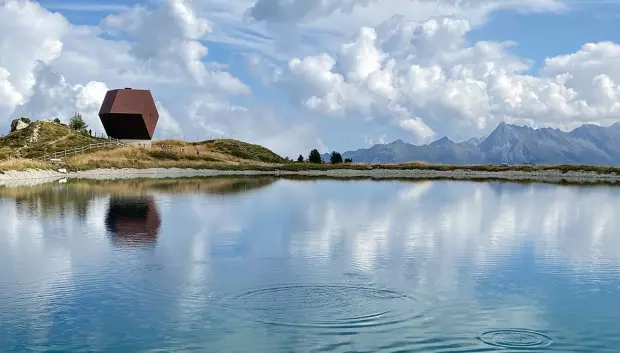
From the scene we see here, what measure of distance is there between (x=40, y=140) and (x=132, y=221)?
102689 mm

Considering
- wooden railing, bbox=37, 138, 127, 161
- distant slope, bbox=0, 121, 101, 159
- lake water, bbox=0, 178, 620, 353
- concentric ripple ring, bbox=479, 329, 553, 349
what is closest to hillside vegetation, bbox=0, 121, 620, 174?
distant slope, bbox=0, 121, 101, 159

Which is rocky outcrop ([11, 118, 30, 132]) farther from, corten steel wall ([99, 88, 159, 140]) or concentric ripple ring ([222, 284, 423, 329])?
concentric ripple ring ([222, 284, 423, 329])

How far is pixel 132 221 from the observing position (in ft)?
135

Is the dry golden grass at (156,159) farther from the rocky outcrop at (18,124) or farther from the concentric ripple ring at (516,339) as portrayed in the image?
the concentric ripple ring at (516,339)

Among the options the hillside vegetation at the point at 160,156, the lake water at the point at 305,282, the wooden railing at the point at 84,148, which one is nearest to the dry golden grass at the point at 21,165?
the hillside vegetation at the point at 160,156

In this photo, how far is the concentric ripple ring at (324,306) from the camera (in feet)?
61.7

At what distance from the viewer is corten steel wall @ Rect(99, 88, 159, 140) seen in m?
136

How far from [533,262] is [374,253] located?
6.45m

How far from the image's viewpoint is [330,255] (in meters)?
29.3

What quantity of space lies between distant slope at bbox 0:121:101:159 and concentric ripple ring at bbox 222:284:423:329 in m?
109

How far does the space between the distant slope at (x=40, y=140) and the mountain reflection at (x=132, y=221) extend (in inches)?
2977

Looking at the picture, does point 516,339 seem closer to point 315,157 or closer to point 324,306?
point 324,306

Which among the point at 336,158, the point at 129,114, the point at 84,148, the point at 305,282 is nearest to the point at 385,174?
the point at 336,158

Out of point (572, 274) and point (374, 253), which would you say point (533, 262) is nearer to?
point (572, 274)
